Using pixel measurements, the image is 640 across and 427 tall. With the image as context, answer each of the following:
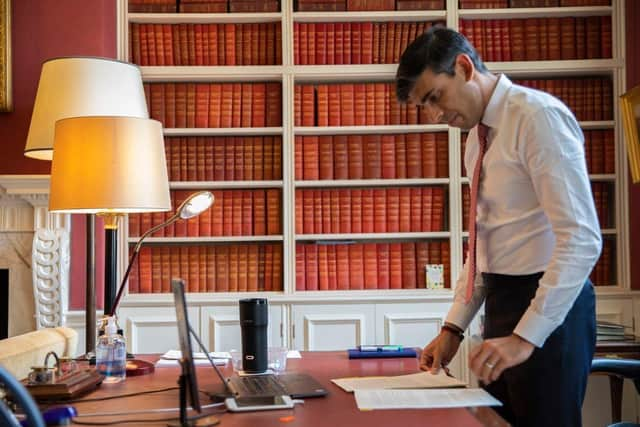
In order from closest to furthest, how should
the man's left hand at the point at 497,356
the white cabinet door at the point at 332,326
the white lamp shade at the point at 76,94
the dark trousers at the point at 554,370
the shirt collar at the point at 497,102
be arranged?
the man's left hand at the point at 497,356 → the dark trousers at the point at 554,370 → the shirt collar at the point at 497,102 → the white lamp shade at the point at 76,94 → the white cabinet door at the point at 332,326

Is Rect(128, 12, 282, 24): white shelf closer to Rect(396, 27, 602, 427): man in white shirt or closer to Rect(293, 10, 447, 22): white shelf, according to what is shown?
Rect(293, 10, 447, 22): white shelf

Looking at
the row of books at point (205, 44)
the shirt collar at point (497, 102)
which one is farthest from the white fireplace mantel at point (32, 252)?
the shirt collar at point (497, 102)

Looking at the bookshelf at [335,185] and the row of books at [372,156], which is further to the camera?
the row of books at [372,156]

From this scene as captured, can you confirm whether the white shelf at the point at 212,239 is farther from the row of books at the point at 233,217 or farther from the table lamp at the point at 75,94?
the table lamp at the point at 75,94

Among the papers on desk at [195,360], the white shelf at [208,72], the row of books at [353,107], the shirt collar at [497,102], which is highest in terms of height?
the white shelf at [208,72]

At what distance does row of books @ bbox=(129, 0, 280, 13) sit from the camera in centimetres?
371

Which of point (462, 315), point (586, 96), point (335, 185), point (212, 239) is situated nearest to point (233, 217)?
point (212, 239)

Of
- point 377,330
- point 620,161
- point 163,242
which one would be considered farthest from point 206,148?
point 620,161

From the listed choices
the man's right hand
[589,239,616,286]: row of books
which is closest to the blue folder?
the man's right hand

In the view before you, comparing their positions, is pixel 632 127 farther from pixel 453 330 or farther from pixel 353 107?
pixel 453 330

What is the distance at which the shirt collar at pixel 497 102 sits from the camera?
1.69 metres

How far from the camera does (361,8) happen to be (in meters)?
3.72

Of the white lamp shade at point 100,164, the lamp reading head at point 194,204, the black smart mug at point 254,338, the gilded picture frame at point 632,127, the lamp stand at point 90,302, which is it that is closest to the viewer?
the black smart mug at point 254,338

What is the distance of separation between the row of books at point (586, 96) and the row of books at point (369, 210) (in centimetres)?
77
